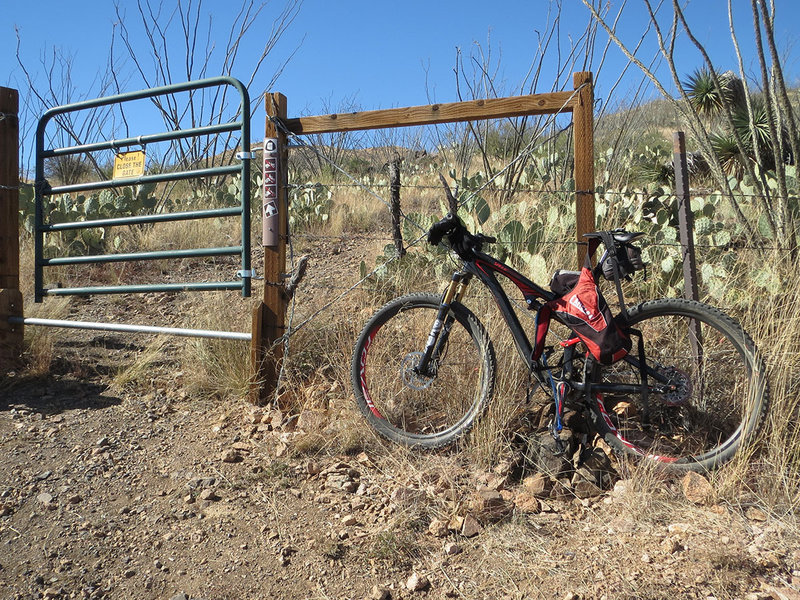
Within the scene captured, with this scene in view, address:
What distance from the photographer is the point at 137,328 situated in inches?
183

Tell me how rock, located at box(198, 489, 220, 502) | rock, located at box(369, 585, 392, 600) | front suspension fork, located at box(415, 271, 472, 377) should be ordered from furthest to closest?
1. front suspension fork, located at box(415, 271, 472, 377)
2. rock, located at box(198, 489, 220, 502)
3. rock, located at box(369, 585, 392, 600)

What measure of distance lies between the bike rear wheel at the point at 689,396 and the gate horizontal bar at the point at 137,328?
2.19 metres

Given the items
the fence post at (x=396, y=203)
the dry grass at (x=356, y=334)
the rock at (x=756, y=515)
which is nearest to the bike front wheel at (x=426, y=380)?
the dry grass at (x=356, y=334)

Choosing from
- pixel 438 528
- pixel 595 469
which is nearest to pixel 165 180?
pixel 438 528

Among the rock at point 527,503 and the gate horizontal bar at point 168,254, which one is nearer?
the rock at point 527,503

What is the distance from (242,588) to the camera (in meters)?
2.68

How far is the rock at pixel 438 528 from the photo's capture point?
292cm

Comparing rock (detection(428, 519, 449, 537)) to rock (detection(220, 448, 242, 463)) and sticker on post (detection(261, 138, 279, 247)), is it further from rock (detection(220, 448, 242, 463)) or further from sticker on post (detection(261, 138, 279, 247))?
sticker on post (detection(261, 138, 279, 247))

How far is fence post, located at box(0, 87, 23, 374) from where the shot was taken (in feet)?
16.6

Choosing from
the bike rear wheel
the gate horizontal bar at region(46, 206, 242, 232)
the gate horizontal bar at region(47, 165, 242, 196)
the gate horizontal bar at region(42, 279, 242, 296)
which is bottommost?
the bike rear wheel

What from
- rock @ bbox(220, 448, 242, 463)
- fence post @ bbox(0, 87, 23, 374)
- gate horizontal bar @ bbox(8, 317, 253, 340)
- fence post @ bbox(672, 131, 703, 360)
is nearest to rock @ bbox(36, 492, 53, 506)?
rock @ bbox(220, 448, 242, 463)

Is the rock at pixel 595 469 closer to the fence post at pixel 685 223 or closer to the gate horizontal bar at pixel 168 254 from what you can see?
the fence post at pixel 685 223

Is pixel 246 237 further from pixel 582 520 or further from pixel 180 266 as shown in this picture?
pixel 180 266

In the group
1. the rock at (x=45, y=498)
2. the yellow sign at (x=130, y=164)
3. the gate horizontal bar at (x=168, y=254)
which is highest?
the yellow sign at (x=130, y=164)
